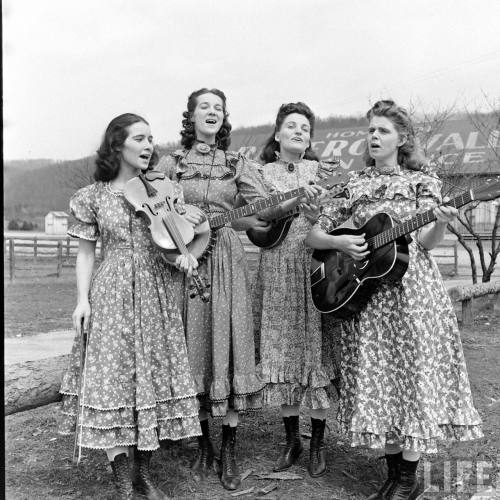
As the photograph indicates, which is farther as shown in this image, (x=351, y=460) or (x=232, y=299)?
(x=351, y=460)

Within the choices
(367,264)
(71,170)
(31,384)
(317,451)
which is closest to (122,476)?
(31,384)

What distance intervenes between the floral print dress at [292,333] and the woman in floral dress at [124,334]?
590 mm

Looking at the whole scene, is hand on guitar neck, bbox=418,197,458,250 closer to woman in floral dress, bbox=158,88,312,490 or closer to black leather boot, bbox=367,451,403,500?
woman in floral dress, bbox=158,88,312,490

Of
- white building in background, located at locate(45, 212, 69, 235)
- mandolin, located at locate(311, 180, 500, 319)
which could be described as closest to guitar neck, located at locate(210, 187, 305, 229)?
mandolin, located at locate(311, 180, 500, 319)

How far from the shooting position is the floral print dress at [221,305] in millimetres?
3570

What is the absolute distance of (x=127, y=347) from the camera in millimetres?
3232

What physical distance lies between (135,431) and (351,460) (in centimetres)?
155

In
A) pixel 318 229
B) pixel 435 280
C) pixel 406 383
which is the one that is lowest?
pixel 406 383

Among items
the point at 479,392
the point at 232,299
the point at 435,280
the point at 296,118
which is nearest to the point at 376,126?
the point at 296,118

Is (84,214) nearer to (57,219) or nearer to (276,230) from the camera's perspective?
(57,219)

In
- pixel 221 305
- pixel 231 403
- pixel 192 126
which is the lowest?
pixel 231 403

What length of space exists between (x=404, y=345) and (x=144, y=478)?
1.56 m

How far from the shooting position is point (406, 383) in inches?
129

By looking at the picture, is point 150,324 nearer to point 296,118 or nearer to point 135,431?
point 135,431
